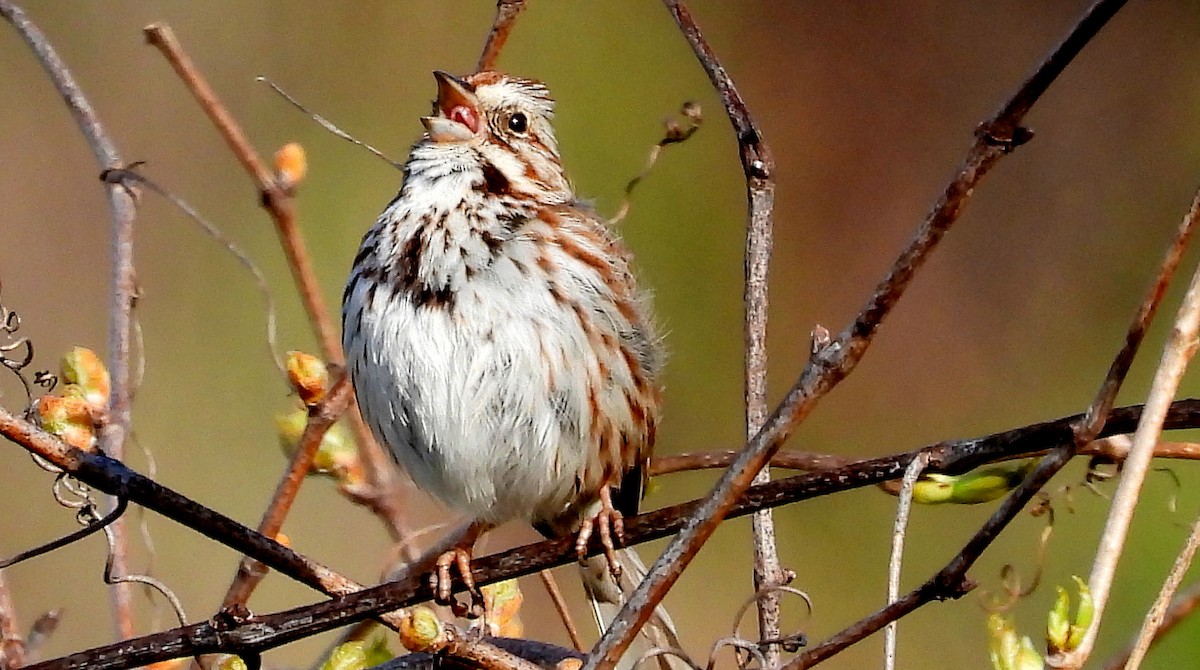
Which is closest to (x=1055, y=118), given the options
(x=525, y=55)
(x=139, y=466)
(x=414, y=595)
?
(x=525, y=55)

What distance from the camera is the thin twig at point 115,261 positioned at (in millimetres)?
2076

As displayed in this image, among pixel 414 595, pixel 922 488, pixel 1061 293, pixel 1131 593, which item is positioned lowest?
pixel 414 595

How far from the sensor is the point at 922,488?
178cm

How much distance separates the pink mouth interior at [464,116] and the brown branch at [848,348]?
4.55 ft

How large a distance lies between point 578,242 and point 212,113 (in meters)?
0.60

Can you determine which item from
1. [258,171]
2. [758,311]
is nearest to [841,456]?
[758,311]

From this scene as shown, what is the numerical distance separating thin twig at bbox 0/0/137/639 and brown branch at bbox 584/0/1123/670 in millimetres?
884

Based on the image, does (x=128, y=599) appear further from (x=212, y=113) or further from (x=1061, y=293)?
(x=1061, y=293)

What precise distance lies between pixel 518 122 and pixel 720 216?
2.32 m

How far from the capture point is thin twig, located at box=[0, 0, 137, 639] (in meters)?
2.08

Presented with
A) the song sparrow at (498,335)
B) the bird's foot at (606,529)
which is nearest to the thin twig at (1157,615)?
the bird's foot at (606,529)

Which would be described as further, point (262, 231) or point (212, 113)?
point (262, 231)

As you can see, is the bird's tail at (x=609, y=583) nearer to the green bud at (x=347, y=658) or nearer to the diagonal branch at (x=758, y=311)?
the diagonal branch at (x=758, y=311)

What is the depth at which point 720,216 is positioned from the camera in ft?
16.5
